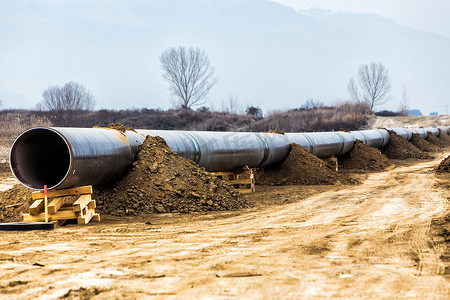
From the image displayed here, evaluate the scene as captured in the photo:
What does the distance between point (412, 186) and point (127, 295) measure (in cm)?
1041

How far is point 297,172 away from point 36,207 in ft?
28.1

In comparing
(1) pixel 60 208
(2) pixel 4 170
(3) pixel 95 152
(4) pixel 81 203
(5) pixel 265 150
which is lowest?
(2) pixel 4 170

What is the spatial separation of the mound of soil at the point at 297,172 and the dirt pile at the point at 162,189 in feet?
16.1

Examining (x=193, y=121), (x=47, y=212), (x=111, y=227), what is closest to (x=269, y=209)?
(x=111, y=227)

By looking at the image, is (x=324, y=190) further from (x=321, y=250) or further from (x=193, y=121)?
(x=193, y=121)

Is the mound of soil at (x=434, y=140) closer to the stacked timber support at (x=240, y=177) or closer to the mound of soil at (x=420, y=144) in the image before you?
the mound of soil at (x=420, y=144)

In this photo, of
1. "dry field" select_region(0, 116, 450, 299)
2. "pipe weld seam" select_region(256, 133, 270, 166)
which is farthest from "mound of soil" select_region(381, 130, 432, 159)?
"dry field" select_region(0, 116, 450, 299)

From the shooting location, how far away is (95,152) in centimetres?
749

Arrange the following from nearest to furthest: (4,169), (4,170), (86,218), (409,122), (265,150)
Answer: (86,218), (265,150), (4,170), (4,169), (409,122)

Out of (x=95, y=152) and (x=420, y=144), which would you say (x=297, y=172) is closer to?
(x=95, y=152)

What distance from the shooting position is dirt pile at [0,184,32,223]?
8.14 meters

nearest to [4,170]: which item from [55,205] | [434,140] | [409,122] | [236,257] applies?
[55,205]

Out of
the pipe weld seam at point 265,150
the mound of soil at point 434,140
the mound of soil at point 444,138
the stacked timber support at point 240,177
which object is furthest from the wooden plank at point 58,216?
the mound of soil at point 444,138

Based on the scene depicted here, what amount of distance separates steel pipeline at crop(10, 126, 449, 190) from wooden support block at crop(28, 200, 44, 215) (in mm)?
249
